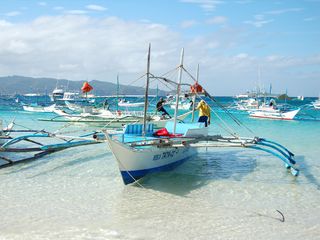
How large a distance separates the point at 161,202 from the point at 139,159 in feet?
4.62

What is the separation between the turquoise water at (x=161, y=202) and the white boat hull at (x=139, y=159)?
32cm

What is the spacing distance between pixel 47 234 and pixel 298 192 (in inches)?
248

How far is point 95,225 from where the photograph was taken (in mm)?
6590

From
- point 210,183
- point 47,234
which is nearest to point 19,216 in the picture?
point 47,234

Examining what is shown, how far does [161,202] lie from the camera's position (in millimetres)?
7988

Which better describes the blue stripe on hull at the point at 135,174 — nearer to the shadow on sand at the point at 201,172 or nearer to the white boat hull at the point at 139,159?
the white boat hull at the point at 139,159

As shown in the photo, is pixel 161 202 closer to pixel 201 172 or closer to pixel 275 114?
pixel 201 172

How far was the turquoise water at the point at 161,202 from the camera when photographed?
641 centimetres

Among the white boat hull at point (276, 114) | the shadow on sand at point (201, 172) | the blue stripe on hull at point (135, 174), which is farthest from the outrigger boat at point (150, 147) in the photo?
the white boat hull at point (276, 114)

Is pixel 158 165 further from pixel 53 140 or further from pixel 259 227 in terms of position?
pixel 53 140

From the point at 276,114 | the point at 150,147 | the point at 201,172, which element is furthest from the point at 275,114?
the point at 150,147

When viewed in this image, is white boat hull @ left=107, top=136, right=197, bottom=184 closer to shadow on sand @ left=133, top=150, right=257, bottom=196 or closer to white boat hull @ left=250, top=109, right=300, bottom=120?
shadow on sand @ left=133, top=150, right=257, bottom=196

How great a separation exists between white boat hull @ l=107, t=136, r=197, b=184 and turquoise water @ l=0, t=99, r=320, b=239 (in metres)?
0.32

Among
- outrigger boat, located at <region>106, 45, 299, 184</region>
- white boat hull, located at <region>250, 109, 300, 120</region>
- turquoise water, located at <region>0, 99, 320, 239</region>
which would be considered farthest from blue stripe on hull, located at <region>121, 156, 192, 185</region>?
white boat hull, located at <region>250, 109, 300, 120</region>
